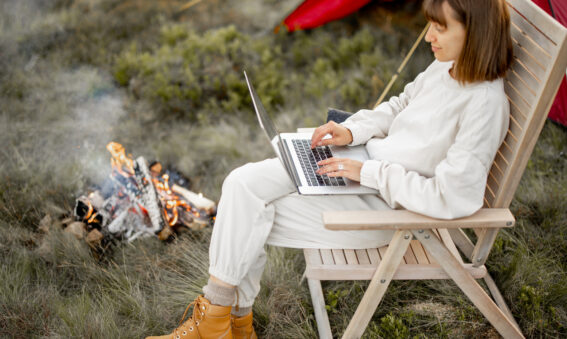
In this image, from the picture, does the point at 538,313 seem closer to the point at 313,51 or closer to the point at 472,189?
the point at 472,189

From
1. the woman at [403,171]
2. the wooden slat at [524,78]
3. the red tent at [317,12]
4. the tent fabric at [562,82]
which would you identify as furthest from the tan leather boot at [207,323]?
the red tent at [317,12]

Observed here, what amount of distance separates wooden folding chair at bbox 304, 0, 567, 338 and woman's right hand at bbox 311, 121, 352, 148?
0.47 meters

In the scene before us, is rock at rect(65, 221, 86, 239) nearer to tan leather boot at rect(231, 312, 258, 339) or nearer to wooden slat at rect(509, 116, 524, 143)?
tan leather boot at rect(231, 312, 258, 339)

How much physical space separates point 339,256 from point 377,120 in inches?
26.7

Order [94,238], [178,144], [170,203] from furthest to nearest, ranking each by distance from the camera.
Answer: [178,144] < [170,203] < [94,238]

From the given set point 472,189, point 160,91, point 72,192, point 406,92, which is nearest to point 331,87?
point 160,91

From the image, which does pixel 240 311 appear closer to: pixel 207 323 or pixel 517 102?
pixel 207 323

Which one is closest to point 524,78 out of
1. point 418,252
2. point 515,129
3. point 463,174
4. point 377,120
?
point 515,129

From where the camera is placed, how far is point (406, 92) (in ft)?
7.71

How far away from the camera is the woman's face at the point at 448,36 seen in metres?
1.75

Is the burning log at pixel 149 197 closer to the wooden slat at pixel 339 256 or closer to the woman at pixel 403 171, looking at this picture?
the woman at pixel 403 171

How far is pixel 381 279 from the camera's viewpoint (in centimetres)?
190

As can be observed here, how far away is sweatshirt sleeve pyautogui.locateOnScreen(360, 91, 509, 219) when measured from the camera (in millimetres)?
1750

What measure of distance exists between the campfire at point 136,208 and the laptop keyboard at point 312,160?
3.24ft
